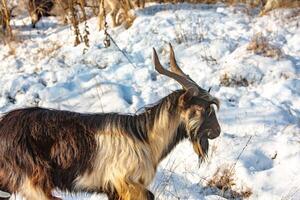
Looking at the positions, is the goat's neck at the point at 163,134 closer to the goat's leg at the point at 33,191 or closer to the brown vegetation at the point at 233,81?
the goat's leg at the point at 33,191

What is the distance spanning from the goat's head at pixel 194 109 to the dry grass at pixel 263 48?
4.42 m

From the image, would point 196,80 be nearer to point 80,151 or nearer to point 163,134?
point 163,134

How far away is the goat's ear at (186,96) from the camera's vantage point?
4117 mm

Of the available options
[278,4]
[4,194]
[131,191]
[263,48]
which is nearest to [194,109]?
[131,191]

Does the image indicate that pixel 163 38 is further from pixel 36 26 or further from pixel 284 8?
pixel 36 26

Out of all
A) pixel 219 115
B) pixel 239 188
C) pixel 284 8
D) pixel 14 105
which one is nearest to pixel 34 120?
pixel 239 188

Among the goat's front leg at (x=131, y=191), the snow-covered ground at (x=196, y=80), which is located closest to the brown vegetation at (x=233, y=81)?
the snow-covered ground at (x=196, y=80)

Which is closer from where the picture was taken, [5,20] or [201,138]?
[201,138]

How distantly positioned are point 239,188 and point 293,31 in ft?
15.0

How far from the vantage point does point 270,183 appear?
5.67 meters

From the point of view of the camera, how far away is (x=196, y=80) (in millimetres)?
8164

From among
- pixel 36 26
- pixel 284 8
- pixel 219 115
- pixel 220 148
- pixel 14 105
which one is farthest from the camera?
pixel 36 26

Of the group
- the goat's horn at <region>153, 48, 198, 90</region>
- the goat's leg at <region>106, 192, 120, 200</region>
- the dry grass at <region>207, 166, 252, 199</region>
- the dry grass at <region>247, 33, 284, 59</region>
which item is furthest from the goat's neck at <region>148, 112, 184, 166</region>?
the dry grass at <region>247, 33, 284, 59</region>

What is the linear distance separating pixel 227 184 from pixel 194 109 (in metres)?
1.70
